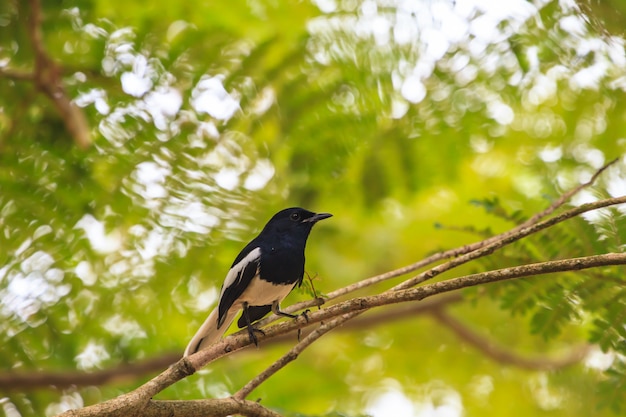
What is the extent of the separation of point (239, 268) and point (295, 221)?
46 centimetres

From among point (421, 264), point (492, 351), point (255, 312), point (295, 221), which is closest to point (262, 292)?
Result: point (255, 312)

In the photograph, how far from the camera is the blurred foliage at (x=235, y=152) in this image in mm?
4340

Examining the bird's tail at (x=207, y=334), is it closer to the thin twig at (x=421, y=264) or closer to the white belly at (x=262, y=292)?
the white belly at (x=262, y=292)

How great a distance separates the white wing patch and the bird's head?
20 centimetres

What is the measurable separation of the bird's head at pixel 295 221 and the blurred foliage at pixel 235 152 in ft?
1.81

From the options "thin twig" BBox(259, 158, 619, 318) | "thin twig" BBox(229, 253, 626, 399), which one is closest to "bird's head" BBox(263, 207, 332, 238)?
"thin twig" BBox(259, 158, 619, 318)

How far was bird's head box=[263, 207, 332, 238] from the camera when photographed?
384cm

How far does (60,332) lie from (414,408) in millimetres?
3529

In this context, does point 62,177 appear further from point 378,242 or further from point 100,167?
point 378,242

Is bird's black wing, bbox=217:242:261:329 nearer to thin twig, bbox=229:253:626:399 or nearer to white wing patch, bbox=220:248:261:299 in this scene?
white wing patch, bbox=220:248:261:299

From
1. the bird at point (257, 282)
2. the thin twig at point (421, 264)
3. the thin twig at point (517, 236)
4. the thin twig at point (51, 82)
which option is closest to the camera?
the thin twig at point (517, 236)

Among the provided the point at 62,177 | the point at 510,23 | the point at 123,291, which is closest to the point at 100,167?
the point at 62,177

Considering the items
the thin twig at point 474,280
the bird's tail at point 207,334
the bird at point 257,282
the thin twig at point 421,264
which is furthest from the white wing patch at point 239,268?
the thin twig at point 474,280

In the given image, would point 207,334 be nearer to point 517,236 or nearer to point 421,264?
point 421,264
